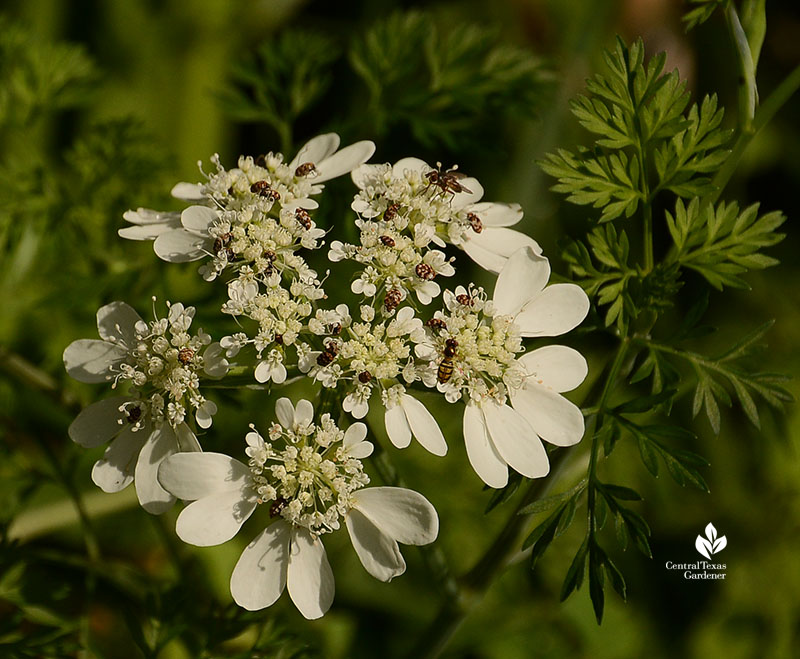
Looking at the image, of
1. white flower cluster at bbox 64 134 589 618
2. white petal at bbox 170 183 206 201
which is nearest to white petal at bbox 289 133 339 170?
white flower cluster at bbox 64 134 589 618

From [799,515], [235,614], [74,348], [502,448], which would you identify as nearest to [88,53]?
[74,348]

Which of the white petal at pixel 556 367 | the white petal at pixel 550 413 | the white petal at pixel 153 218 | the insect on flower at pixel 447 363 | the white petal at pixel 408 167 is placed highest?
the white petal at pixel 408 167

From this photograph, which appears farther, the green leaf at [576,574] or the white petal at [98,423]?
the white petal at [98,423]

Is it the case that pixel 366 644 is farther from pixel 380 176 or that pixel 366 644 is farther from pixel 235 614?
pixel 380 176

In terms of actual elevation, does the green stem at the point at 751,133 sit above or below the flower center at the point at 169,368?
above

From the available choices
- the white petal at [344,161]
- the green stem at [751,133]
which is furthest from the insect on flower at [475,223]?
the green stem at [751,133]

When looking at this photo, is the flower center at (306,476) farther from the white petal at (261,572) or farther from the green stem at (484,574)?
the green stem at (484,574)

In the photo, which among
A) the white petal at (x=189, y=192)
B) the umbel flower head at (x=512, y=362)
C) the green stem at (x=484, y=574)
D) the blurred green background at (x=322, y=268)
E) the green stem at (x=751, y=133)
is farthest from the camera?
the blurred green background at (x=322, y=268)
